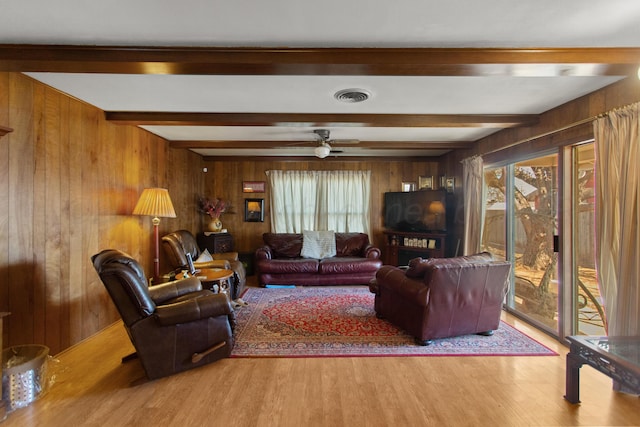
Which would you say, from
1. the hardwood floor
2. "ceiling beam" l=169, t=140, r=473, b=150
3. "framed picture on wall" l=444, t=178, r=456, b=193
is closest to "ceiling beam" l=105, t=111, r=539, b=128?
"ceiling beam" l=169, t=140, r=473, b=150

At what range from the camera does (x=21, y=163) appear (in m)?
2.30

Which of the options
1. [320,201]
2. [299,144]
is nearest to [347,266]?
[320,201]

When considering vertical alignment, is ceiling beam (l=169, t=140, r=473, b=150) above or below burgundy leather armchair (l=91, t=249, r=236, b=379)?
above

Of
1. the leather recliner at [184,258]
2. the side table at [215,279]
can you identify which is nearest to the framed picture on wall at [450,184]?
the leather recliner at [184,258]

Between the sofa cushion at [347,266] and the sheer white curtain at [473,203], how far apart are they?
1.48 m

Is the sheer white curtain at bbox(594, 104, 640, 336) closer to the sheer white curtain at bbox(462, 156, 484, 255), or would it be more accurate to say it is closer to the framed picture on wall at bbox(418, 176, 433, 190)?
the sheer white curtain at bbox(462, 156, 484, 255)

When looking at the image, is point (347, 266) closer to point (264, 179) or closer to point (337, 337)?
point (337, 337)

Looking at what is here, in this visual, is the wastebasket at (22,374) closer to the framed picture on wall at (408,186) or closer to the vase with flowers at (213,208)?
the vase with flowers at (213,208)

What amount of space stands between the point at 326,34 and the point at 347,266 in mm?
3716

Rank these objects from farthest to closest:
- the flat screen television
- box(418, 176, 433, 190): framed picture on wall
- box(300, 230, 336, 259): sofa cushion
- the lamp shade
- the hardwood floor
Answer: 1. box(418, 176, 433, 190): framed picture on wall
2. box(300, 230, 336, 259): sofa cushion
3. the flat screen television
4. the lamp shade
5. the hardwood floor

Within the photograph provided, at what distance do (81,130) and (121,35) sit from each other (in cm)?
162

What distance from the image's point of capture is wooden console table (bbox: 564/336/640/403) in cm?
A: 166

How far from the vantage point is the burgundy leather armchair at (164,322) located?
216 centimetres

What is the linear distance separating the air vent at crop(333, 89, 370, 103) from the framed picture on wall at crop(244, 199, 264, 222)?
3.61m
